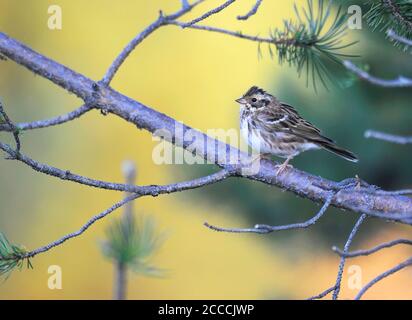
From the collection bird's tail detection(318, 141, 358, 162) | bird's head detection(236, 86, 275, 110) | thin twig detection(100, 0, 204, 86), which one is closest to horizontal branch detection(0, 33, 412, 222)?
thin twig detection(100, 0, 204, 86)

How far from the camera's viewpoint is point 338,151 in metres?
2.65

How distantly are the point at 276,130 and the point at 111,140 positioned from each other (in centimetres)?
317

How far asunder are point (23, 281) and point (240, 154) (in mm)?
4029

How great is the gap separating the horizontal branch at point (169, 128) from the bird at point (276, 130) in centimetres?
73

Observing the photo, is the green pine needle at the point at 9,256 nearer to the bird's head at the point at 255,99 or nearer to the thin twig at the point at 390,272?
the thin twig at the point at 390,272

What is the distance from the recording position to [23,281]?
5.55 metres

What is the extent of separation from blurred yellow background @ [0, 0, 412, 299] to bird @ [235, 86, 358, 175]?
2.24 metres

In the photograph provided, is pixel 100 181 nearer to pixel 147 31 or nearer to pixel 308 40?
pixel 147 31

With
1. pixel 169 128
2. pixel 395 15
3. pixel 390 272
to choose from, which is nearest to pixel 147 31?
pixel 169 128

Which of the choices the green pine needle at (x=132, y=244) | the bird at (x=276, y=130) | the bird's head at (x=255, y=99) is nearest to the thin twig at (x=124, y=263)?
the green pine needle at (x=132, y=244)

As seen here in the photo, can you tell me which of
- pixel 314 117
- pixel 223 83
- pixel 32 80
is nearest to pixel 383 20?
pixel 314 117

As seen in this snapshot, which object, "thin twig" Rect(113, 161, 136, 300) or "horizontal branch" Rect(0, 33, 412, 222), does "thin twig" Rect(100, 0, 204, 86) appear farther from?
"thin twig" Rect(113, 161, 136, 300)

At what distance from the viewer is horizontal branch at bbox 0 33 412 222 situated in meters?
1.84

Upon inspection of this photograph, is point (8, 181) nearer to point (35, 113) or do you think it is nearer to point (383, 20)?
point (35, 113)
